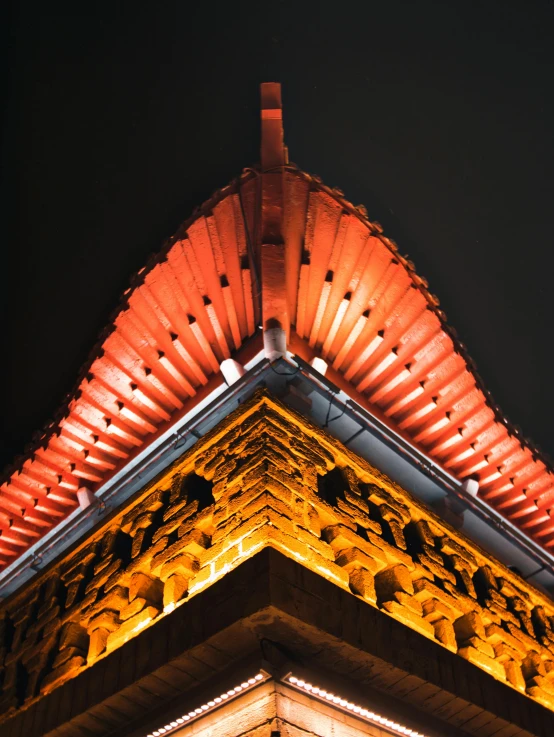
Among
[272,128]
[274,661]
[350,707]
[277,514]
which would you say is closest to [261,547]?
→ [277,514]

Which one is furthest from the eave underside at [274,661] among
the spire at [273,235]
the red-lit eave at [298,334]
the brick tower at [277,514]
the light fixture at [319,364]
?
the red-lit eave at [298,334]

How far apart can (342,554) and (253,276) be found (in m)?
3.34

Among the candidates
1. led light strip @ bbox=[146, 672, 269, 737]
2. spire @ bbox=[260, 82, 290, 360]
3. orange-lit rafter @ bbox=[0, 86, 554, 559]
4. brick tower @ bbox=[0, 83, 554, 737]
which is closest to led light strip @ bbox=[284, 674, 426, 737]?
brick tower @ bbox=[0, 83, 554, 737]

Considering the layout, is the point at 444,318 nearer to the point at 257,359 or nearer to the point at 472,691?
the point at 257,359

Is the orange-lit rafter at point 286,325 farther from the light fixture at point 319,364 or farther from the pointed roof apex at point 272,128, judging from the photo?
the light fixture at point 319,364

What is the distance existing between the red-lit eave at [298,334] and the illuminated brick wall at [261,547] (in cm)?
157

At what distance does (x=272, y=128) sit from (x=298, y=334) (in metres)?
2.35

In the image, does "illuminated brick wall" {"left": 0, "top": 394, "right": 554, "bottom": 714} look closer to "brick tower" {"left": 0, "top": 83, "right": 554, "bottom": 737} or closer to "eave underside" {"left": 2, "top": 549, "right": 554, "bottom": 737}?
"brick tower" {"left": 0, "top": 83, "right": 554, "bottom": 737}

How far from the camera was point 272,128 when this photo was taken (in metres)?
8.42

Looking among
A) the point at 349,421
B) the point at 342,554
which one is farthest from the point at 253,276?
the point at 342,554

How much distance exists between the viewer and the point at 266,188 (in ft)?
26.3

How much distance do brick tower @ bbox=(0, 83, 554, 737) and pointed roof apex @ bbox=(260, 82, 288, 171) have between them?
Answer: 0.12 feet

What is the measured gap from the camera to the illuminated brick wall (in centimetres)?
576

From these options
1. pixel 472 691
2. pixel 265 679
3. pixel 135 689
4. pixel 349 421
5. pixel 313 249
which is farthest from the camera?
pixel 313 249
